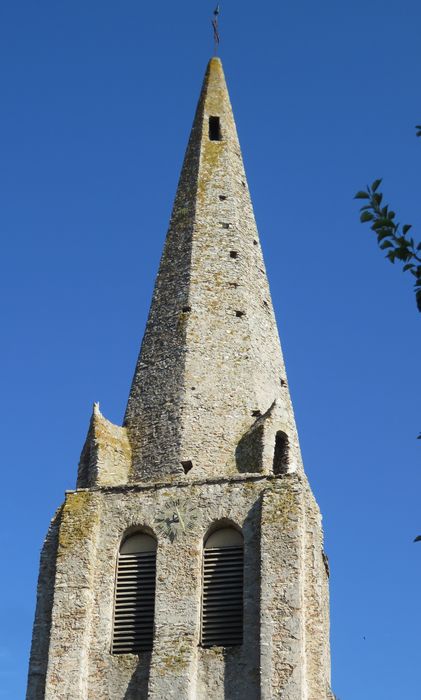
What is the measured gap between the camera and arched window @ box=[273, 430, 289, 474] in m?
29.3

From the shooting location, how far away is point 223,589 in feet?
87.7

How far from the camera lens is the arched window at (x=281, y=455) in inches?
1153

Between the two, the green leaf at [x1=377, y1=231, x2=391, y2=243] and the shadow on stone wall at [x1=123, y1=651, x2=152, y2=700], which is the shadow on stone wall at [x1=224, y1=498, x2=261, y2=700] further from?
the green leaf at [x1=377, y1=231, x2=391, y2=243]

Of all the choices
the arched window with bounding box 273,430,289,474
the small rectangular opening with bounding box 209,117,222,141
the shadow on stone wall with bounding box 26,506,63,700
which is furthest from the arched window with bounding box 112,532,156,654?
the small rectangular opening with bounding box 209,117,222,141

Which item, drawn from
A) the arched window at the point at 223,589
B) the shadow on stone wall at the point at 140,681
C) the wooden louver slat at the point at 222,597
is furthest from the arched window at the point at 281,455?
the shadow on stone wall at the point at 140,681

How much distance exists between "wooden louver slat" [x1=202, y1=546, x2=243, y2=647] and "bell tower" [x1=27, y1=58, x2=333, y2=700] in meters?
0.03

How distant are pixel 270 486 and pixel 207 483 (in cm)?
121

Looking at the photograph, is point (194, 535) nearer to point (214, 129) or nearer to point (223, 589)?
point (223, 589)

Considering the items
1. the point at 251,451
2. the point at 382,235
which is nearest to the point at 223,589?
the point at 251,451

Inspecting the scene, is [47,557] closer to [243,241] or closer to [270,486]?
[270,486]

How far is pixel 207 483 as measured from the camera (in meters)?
27.8

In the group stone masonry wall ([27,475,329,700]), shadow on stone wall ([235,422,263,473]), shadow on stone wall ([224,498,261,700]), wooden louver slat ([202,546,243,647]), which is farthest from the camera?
shadow on stone wall ([235,422,263,473])

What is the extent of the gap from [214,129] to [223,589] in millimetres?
12960

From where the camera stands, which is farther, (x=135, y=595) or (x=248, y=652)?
(x=135, y=595)
